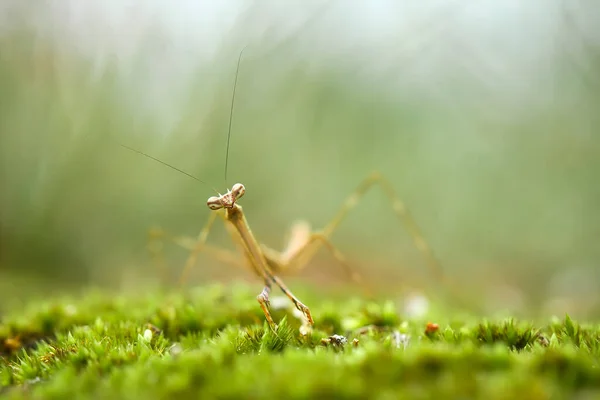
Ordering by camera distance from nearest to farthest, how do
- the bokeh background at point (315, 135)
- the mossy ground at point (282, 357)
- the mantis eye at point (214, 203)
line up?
the mossy ground at point (282, 357) → the mantis eye at point (214, 203) → the bokeh background at point (315, 135)

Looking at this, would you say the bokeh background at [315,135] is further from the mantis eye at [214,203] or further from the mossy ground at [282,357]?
the mantis eye at [214,203]

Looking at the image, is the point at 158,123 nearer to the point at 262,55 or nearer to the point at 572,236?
the point at 262,55

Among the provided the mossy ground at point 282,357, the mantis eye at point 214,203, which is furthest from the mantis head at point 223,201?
the mossy ground at point 282,357

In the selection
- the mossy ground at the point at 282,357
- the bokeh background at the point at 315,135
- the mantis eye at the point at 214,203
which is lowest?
the mossy ground at the point at 282,357

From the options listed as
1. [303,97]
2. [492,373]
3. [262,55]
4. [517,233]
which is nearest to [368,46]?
[303,97]

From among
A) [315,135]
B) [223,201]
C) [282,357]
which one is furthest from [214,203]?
[315,135]

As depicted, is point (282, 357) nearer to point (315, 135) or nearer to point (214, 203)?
point (214, 203)
